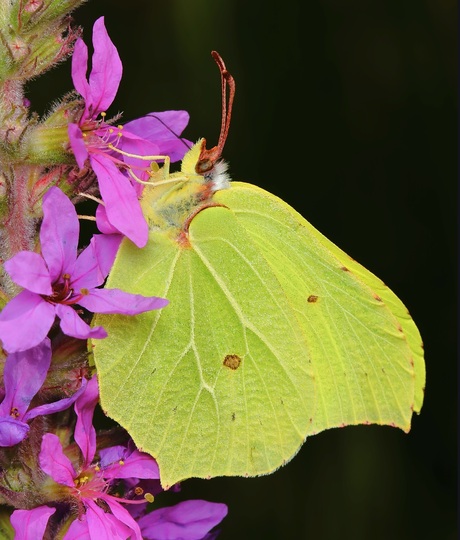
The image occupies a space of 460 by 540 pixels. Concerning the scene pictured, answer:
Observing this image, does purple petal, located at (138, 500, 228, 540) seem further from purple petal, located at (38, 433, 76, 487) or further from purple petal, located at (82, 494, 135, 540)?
purple petal, located at (38, 433, 76, 487)

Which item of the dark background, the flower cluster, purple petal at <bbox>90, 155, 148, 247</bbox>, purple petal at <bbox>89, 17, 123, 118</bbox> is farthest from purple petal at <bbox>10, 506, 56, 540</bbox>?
the dark background

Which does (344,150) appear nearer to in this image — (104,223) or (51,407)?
(104,223)

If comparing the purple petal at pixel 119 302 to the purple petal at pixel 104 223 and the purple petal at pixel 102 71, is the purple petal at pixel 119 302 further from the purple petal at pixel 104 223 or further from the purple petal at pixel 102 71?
the purple petal at pixel 102 71

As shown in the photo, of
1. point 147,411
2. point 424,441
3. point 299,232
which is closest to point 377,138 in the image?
point 424,441

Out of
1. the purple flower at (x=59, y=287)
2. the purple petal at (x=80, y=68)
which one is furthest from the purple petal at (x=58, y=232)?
the purple petal at (x=80, y=68)

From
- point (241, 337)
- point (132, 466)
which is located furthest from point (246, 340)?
point (132, 466)

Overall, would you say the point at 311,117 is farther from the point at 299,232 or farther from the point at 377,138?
the point at 299,232

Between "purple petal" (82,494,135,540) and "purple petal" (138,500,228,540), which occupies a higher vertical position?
"purple petal" (82,494,135,540)
